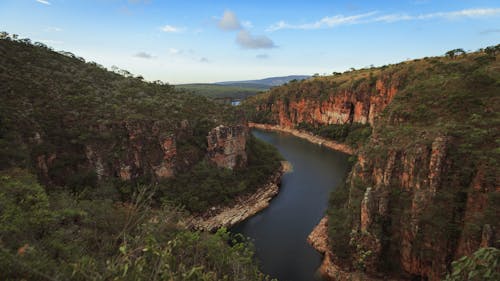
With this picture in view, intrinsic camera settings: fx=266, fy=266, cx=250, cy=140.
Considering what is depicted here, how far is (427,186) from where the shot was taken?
1229 cm

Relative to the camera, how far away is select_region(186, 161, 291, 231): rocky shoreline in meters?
19.9

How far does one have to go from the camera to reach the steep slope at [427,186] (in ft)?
36.4

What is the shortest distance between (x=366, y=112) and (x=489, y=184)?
3677 cm

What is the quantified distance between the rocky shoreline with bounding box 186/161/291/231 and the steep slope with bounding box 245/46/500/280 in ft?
Result: 24.0

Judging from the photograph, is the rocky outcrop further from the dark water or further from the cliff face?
the cliff face

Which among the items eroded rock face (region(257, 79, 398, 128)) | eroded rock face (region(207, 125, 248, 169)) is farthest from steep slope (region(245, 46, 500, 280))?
eroded rock face (region(257, 79, 398, 128))

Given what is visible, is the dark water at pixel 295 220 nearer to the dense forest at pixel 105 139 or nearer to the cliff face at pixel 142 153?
the dense forest at pixel 105 139

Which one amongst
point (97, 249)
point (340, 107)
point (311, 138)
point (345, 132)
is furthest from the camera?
point (311, 138)

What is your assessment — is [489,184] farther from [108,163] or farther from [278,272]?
[108,163]

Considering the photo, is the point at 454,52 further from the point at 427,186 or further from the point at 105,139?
the point at 105,139

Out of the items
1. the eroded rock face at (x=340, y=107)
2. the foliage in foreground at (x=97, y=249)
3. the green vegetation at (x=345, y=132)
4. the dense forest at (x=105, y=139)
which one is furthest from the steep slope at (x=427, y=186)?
the eroded rock face at (x=340, y=107)

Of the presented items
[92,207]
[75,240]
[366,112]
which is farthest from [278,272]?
[366,112]

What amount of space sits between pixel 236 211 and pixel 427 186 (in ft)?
Result: 45.8

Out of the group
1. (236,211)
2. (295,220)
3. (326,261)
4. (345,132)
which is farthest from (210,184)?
(345,132)
